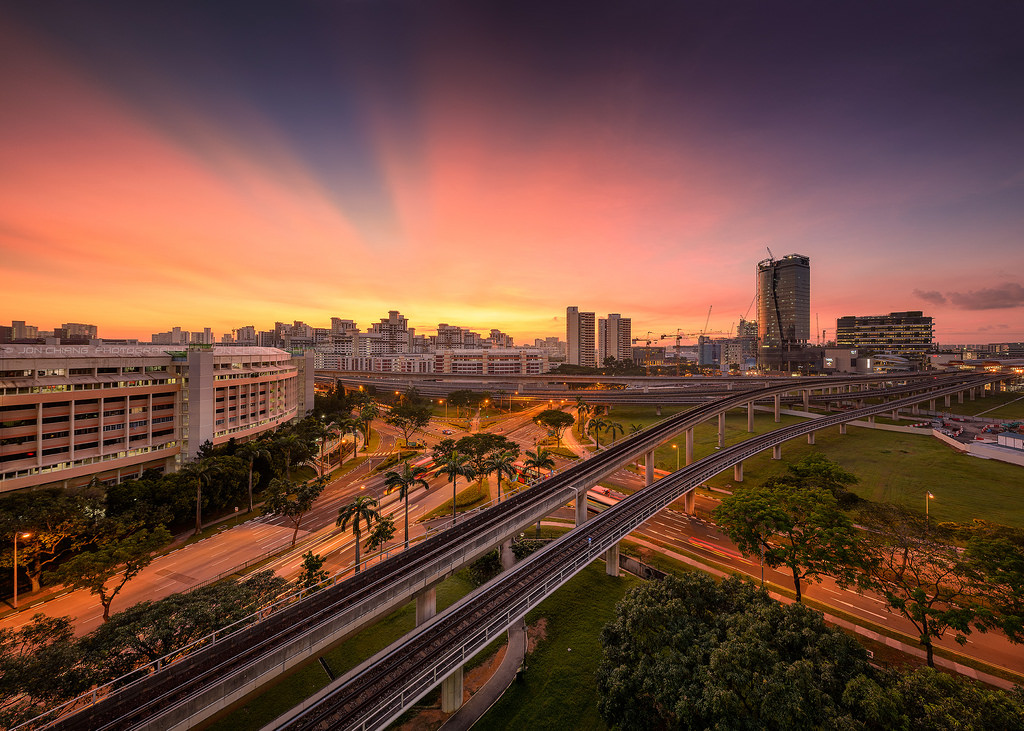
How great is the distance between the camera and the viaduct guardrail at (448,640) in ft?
70.6

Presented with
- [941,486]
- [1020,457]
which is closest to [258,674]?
[941,486]

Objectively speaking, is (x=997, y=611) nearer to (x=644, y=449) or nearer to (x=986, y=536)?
(x=986, y=536)

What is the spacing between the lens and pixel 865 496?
59.1 m

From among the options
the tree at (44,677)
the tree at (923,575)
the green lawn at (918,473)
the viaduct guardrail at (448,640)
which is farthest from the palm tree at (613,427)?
the tree at (44,677)

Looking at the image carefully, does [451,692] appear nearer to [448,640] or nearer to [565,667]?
[448,640]

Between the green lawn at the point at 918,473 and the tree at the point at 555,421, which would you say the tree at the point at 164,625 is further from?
the tree at the point at 555,421

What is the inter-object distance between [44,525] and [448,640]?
46.0 metres

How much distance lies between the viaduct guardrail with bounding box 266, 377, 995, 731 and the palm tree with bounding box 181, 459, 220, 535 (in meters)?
41.8

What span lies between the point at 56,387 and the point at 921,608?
10271 cm

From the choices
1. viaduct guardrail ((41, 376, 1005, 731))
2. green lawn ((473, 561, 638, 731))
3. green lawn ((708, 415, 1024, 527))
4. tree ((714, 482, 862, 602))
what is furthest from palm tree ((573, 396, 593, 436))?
viaduct guardrail ((41, 376, 1005, 731))

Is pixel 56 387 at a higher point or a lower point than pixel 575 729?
higher

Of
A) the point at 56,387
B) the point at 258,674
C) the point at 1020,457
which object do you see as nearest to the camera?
the point at 258,674

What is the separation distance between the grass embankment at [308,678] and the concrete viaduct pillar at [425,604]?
6.73 metres

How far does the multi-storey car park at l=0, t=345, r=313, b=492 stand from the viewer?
172 ft
